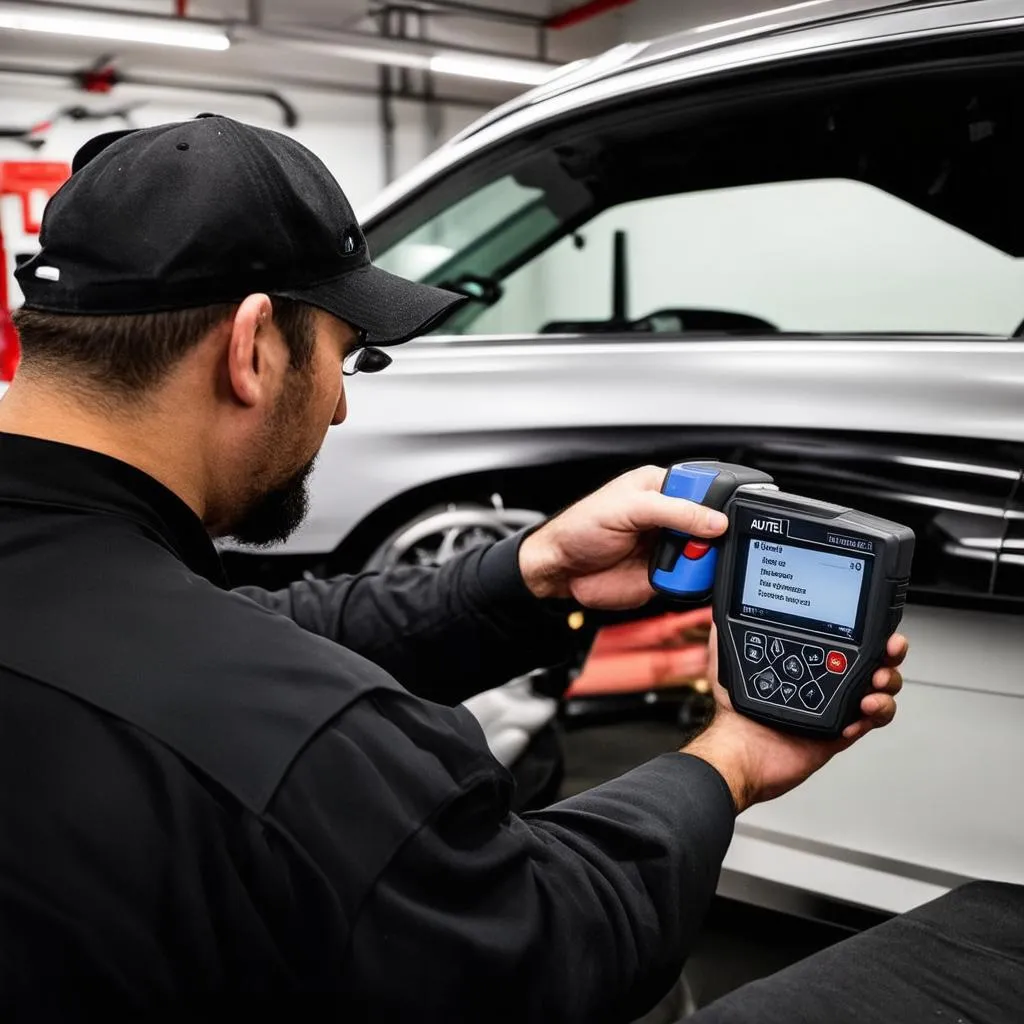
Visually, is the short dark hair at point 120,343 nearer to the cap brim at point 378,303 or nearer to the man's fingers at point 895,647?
the cap brim at point 378,303

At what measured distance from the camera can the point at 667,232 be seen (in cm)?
681

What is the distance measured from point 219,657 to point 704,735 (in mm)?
475

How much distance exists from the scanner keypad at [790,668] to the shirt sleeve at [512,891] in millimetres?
120

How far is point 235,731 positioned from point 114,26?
6.08 meters

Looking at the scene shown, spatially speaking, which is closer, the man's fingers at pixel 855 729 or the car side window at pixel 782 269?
the man's fingers at pixel 855 729

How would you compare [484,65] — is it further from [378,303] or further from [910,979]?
[910,979]

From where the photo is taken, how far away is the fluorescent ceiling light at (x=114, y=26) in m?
5.71

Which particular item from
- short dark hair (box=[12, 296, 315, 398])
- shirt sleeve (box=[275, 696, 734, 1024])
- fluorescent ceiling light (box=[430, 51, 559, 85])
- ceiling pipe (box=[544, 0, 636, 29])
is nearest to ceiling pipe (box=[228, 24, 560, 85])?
fluorescent ceiling light (box=[430, 51, 559, 85])

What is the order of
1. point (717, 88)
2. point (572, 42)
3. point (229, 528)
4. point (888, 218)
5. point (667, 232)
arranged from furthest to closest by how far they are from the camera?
1. point (572, 42)
2. point (667, 232)
3. point (888, 218)
4. point (717, 88)
5. point (229, 528)

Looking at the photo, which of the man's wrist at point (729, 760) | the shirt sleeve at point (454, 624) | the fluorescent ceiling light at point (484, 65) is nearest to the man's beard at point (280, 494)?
the shirt sleeve at point (454, 624)

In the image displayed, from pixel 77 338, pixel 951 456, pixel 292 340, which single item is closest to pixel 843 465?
pixel 951 456

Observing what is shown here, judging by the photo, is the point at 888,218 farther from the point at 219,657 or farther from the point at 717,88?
the point at 219,657

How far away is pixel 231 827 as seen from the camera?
68 cm

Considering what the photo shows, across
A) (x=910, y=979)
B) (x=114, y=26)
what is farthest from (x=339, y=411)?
(x=114, y=26)
